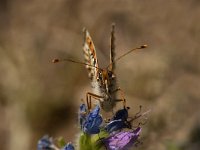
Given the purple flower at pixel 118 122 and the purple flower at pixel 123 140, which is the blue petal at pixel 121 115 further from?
the purple flower at pixel 123 140

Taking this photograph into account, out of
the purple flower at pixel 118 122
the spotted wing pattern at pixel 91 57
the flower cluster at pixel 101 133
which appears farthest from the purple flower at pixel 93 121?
the spotted wing pattern at pixel 91 57

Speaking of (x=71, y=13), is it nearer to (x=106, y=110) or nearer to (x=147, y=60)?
(x=147, y=60)

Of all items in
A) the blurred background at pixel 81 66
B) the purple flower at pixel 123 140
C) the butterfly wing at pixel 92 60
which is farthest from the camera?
the blurred background at pixel 81 66

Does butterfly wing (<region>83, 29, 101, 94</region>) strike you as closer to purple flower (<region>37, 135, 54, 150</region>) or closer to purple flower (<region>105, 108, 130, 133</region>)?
purple flower (<region>105, 108, 130, 133</region>)

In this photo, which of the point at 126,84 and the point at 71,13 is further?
the point at 71,13

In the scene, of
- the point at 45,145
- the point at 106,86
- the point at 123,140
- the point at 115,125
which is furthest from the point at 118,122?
the point at 45,145

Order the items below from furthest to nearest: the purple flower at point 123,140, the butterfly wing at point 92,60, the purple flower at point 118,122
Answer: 1. the butterfly wing at point 92,60
2. the purple flower at point 118,122
3. the purple flower at point 123,140

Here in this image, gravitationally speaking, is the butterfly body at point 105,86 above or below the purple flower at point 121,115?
above

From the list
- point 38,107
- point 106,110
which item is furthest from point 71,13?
point 106,110

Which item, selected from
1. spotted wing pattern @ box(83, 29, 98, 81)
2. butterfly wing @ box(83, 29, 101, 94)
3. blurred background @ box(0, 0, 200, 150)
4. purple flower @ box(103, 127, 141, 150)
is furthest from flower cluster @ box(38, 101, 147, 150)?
blurred background @ box(0, 0, 200, 150)
